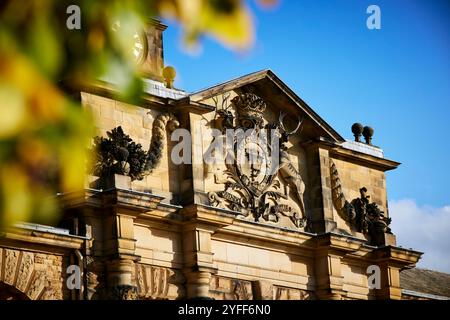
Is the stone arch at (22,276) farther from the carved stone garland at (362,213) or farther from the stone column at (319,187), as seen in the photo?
the carved stone garland at (362,213)

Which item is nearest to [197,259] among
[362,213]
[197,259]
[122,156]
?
[197,259]

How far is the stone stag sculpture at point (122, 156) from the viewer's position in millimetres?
21594

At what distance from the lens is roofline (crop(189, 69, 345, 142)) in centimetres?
2359

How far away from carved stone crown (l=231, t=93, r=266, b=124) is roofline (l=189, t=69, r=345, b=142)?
0.34 metres

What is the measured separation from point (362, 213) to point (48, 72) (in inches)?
986

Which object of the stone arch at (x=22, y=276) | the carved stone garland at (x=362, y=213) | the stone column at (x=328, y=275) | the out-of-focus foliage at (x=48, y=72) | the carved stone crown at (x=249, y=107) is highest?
the carved stone crown at (x=249, y=107)

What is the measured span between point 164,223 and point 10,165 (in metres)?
20.1

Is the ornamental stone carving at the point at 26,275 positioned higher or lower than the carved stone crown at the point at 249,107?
lower

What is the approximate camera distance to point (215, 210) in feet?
73.7

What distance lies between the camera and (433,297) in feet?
95.9

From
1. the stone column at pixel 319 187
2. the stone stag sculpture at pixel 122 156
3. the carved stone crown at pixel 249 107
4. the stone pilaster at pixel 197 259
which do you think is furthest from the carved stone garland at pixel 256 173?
the stone stag sculpture at pixel 122 156

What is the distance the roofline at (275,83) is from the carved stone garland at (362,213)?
961 mm

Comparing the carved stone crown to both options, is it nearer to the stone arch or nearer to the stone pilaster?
the stone pilaster

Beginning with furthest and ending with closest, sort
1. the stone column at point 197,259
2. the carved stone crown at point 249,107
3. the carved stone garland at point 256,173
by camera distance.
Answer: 1. the carved stone crown at point 249,107
2. the carved stone garland at point 256,173
3. the stone column at point 197,259
